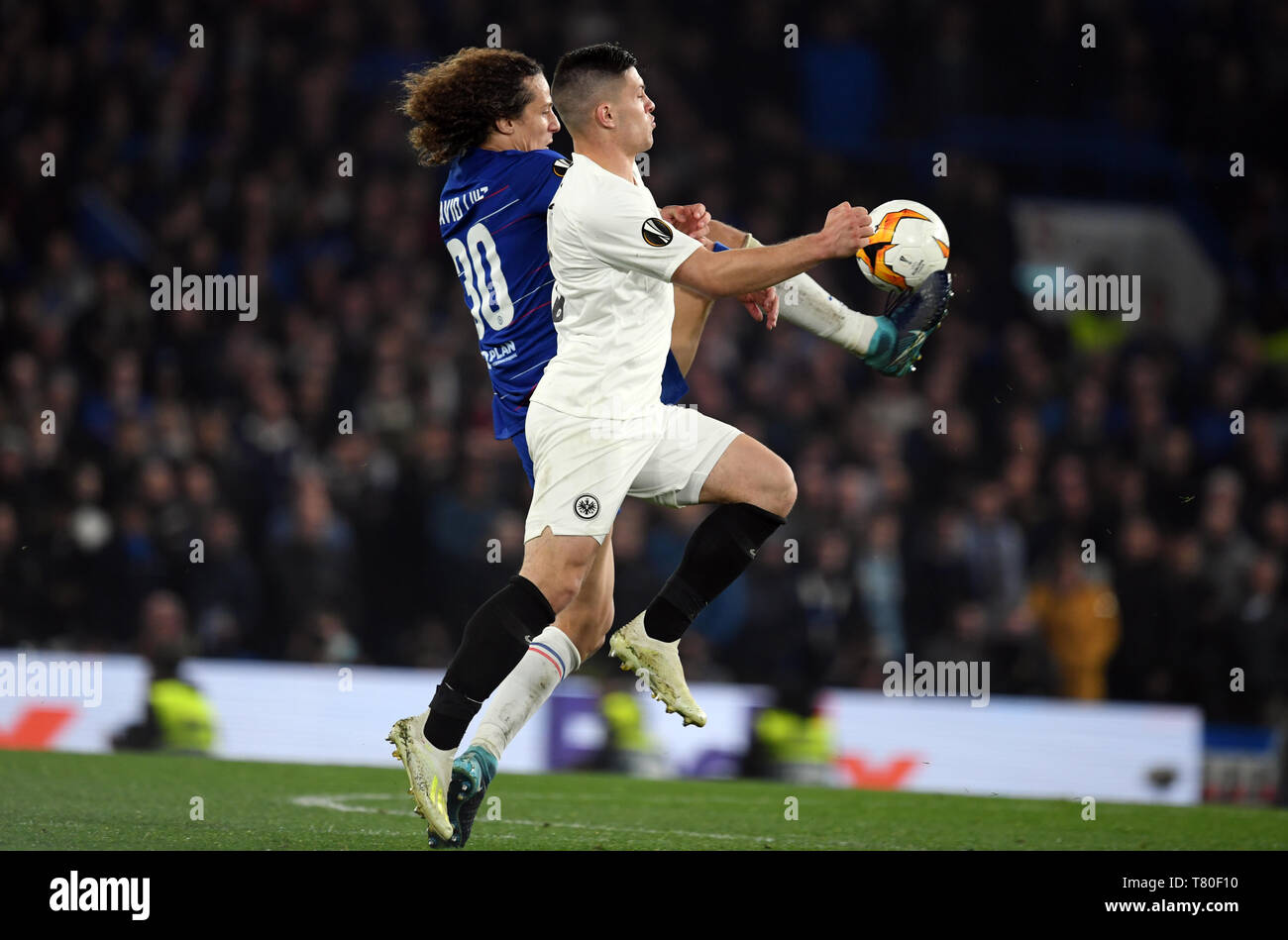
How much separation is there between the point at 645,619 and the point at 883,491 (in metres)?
6.39

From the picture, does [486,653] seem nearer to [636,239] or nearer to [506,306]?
[506,306]

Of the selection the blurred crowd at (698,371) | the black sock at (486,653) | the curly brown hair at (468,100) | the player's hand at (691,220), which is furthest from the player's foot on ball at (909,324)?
the blurred crowd at (698,371)

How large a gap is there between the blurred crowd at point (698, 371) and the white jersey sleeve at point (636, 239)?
514cm

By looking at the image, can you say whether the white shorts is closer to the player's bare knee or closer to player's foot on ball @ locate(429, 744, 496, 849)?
the player's bare knee

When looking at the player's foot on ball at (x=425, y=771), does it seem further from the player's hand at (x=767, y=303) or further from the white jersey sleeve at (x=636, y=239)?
the player's hand at (x=767, y=303)

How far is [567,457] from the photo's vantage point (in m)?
5.04

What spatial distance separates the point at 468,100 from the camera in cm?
535

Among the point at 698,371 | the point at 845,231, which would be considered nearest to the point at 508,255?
the point at 845,231

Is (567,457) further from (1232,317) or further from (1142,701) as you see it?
(1232,317)

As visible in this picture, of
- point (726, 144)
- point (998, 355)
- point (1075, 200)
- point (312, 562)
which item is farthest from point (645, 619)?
point (1075, 200)

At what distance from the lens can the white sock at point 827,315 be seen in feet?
18.6

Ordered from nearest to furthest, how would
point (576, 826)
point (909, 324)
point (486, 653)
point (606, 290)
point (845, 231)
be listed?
1. point (845, 231)
2. point (486, 653)
3. point (606, 290)
4. point (909, 324)
5. point (576, 826)

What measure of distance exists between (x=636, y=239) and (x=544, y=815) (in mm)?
2589

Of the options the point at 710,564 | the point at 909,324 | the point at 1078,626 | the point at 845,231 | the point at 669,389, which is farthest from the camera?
the point at 1078,626
